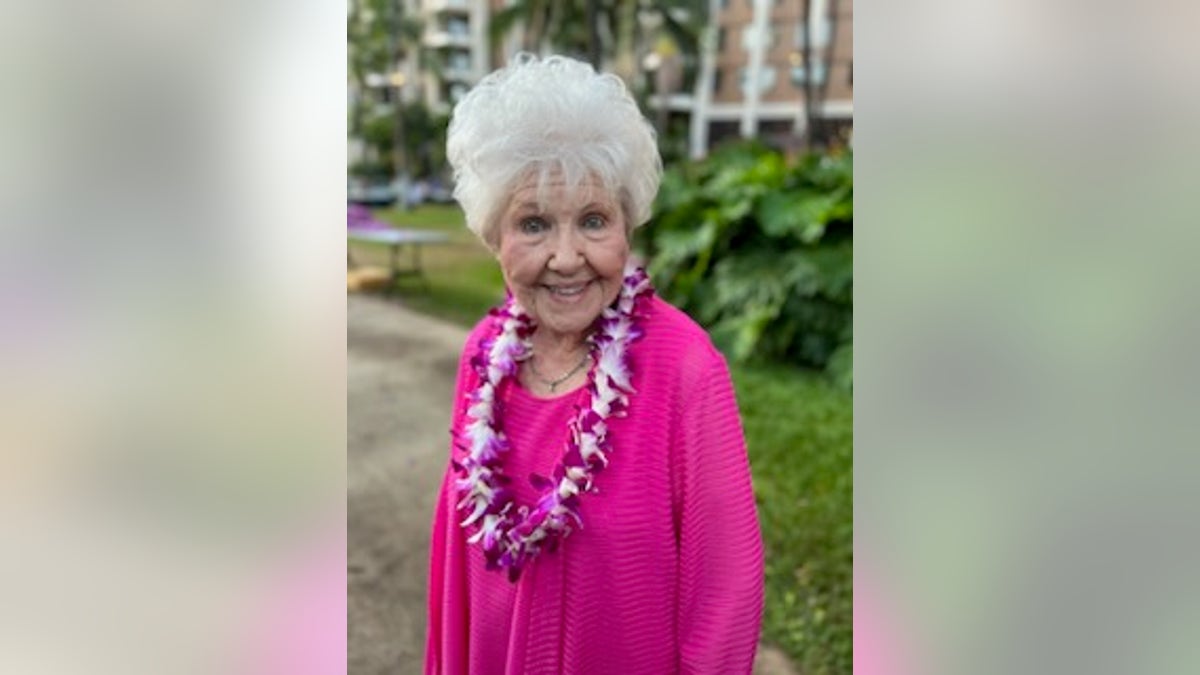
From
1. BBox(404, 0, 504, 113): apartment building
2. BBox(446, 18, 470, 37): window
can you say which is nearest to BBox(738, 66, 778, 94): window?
BBox(404, 0, 504, 113): apartment building

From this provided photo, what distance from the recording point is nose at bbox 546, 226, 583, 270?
1.57 m

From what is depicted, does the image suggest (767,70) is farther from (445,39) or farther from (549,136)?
(549,136)

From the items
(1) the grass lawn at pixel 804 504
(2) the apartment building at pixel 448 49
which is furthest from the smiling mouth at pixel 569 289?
(2) the apartment building at pixel 448 49

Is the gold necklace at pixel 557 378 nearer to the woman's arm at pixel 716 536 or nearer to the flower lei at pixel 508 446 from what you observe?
the flower lei at pixel 508 446

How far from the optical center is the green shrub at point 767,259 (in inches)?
305

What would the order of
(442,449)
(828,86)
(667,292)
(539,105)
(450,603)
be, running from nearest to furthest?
(539,105)
(450,603)
(442,449)
(667,292)
(828,86)

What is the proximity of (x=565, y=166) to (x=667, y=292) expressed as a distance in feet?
24.3

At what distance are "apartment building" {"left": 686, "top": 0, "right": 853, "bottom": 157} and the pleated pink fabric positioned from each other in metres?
16.8
